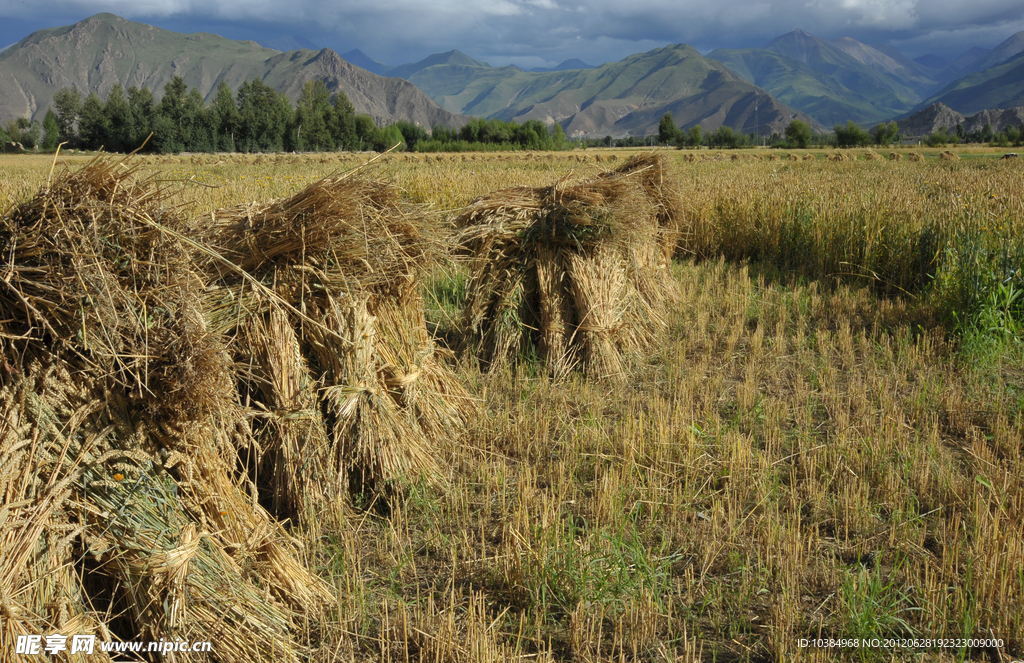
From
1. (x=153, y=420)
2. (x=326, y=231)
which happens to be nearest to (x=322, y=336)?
(x=326, y=231)

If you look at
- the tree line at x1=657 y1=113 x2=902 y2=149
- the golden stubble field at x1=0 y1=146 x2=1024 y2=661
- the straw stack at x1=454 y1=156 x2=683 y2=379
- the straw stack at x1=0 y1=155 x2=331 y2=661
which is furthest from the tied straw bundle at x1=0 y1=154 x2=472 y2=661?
the tree line at x1=657 y1=113 x2=902 y2=149

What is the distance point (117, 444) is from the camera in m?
2.43

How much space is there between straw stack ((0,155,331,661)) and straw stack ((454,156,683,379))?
3.35 m

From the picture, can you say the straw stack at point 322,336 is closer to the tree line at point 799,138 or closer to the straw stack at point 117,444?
the straw stack at point 117,444

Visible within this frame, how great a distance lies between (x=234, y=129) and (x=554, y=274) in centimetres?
9451

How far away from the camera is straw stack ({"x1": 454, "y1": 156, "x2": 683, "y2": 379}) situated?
5.74 metres

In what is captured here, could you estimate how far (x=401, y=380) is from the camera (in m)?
3.79

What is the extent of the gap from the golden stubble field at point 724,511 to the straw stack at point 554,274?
33cm

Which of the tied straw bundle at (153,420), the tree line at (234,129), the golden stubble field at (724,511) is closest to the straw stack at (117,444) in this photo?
the tied straw bundle at (153,420)

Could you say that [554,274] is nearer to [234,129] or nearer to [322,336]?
[322,336]

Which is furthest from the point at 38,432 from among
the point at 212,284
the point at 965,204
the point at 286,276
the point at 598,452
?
the point at 965,204

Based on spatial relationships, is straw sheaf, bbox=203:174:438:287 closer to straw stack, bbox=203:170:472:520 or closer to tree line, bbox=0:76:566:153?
straw stack, bbox=203:170:472:520

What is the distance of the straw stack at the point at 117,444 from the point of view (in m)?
2.14

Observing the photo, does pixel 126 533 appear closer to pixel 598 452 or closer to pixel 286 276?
pixel 286 276
